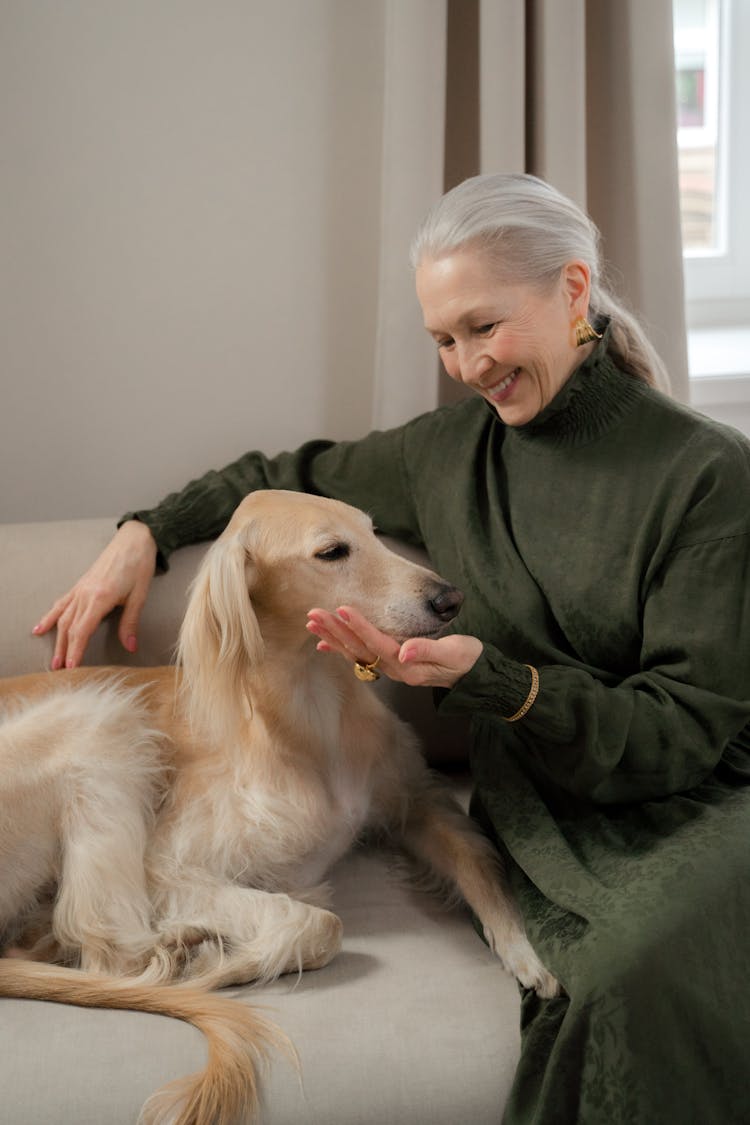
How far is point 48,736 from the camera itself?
163 centimetres

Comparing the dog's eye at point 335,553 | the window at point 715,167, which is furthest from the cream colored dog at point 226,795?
the window at point 715,167

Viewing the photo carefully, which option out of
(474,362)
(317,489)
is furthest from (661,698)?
(317,489)

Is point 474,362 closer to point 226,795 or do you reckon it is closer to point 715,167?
point 226,795

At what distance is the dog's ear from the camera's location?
61.4 inches

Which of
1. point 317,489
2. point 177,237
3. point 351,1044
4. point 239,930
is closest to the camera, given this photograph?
point 351,1044

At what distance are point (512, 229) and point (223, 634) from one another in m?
0.70

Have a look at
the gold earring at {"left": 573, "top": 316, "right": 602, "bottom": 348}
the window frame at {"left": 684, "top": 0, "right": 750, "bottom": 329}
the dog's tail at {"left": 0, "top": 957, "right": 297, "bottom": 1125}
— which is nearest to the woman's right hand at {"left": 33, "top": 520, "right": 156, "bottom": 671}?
the dog's tail at {"left": 0, "top": 957, "right": 297, "bottom": 1125}

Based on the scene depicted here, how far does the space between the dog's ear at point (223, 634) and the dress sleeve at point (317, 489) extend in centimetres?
35

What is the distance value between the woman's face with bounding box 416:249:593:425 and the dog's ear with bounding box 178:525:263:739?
16.2 inches

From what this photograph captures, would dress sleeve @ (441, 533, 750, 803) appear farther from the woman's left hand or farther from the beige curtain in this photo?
the beige curtain

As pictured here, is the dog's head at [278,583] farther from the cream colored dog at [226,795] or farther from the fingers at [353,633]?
the fingers at [353,633]

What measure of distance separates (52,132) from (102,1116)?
1.84 meters

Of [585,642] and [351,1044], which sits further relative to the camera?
[585,642]

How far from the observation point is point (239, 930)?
150cm
